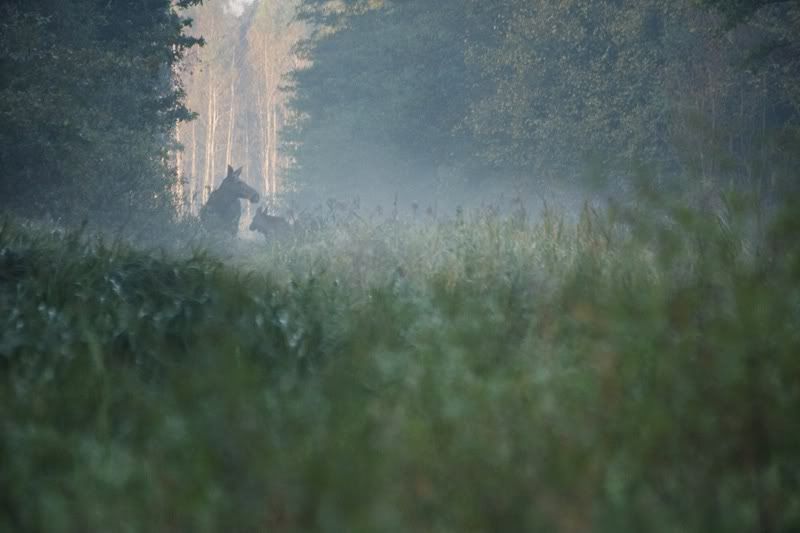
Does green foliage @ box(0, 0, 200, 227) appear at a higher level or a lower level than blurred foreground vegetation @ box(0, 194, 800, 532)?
higher

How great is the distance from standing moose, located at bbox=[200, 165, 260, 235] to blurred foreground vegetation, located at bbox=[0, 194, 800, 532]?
60.2 feet

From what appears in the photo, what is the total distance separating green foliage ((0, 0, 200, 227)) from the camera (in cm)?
1232

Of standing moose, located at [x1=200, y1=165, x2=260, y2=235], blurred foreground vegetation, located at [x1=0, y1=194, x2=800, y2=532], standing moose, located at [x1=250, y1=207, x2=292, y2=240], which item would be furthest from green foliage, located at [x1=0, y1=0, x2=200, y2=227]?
blurred foreground vegetation, located at [x1=0, y1=194, x2=800, y2=532]

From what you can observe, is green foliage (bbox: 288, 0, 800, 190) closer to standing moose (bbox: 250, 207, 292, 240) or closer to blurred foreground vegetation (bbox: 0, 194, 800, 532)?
blurred foreground vegetation (bbox: 0, 194, 800, 532)

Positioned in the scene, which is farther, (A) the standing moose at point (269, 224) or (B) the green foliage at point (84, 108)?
(A) the standing moose at point (269, 224)

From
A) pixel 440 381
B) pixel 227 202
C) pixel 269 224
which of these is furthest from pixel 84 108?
pixel 440 381

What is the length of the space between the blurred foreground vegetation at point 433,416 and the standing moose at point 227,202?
723 inches

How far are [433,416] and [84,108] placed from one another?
13308 millimetres

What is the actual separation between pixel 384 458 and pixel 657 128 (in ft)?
61.7

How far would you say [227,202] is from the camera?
74.7 feet

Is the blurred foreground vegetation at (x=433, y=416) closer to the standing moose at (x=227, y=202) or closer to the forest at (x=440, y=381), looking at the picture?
the forest at (x=440, y=381)

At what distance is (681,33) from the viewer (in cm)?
1866

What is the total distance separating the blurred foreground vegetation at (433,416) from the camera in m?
1.92

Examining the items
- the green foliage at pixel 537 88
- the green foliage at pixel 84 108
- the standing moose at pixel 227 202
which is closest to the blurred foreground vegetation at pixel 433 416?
the green foliage at pixel 537 88
